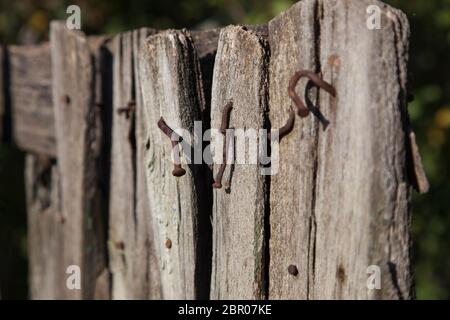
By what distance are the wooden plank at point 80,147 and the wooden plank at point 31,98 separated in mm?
264

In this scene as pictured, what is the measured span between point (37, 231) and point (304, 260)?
2246 millimetres

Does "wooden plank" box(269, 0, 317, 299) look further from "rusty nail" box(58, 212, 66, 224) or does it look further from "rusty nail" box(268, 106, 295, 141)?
"rusty nail" box(58, 212, 66, 224)

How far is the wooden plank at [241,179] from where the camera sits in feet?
6.96

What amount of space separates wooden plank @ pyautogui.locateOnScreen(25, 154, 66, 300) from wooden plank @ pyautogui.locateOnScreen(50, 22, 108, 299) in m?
0.26

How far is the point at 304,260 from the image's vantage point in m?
2.04

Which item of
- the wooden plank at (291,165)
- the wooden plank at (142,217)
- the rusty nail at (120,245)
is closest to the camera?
the wooden plank at (291,165)

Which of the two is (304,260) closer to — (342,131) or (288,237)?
(288,237)

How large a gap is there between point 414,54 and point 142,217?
3075 mm

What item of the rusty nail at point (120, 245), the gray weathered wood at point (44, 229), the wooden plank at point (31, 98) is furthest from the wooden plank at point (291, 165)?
the wooden plank at point (31, 98)

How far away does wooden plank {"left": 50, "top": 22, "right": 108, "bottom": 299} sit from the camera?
3158mm

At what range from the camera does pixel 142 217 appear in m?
2.95

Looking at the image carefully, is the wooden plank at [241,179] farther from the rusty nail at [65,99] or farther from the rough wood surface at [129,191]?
the rusty nail at [65,99]

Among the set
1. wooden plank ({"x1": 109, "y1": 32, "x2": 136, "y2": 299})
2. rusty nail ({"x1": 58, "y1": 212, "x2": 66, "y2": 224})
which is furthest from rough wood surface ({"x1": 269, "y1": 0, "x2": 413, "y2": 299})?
rusty nail ({"x1": 58, "y1": 212, "x2": 66, "y2": 224})

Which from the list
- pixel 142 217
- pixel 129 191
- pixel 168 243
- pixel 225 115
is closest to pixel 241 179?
pixel 225 115
